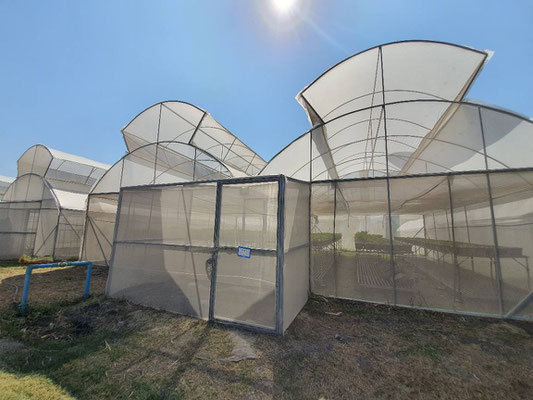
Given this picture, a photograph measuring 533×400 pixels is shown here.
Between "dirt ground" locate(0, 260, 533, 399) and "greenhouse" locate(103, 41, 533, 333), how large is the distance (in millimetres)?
492

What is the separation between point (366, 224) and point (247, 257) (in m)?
3.31

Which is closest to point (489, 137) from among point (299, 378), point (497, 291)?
point (497, 291)

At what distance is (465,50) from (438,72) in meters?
0.65

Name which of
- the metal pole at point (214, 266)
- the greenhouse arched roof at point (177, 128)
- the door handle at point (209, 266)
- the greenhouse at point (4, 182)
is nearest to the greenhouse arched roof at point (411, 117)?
the metal pole at point (214, 266)

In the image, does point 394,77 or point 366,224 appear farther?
point 394,77

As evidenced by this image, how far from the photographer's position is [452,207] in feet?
16.1

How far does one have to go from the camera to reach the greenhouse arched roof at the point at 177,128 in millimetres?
9209

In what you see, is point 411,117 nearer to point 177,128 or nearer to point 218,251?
point 218,251

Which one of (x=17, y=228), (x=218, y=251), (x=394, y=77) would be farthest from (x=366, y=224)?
(x=17, y=228)

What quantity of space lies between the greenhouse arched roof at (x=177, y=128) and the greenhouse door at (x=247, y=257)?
21.7 feet

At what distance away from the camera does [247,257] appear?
12.4ft

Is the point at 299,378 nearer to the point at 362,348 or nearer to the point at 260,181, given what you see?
the point at 362,348

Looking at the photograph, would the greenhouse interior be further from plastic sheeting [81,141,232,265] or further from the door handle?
plastic sheeting [81,141,232,265]

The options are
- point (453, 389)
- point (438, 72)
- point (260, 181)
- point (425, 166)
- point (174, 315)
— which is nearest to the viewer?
point (453, 389)
